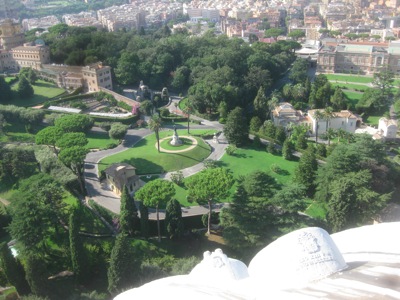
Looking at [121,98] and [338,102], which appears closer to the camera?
[338,102]

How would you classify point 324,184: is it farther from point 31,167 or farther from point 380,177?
point 31,167

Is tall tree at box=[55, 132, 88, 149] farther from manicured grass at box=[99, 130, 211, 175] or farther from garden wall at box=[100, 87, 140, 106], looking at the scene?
garden wall at box=[100, 87, 140, 106]

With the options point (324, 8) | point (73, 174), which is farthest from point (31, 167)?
point (324, 8)

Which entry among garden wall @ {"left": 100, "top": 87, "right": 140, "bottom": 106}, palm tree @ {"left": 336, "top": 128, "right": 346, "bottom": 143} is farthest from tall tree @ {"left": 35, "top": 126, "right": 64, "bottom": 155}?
palm tree @ {"left": 336, "top": 128, "right": 346, "bottom": 143}

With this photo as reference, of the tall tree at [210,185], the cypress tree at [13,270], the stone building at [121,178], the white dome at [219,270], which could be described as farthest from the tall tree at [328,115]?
the white dome at [219,270]

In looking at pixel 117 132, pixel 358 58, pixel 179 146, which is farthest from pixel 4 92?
pixel 358 58

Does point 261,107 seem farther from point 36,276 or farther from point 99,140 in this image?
point 36,276
